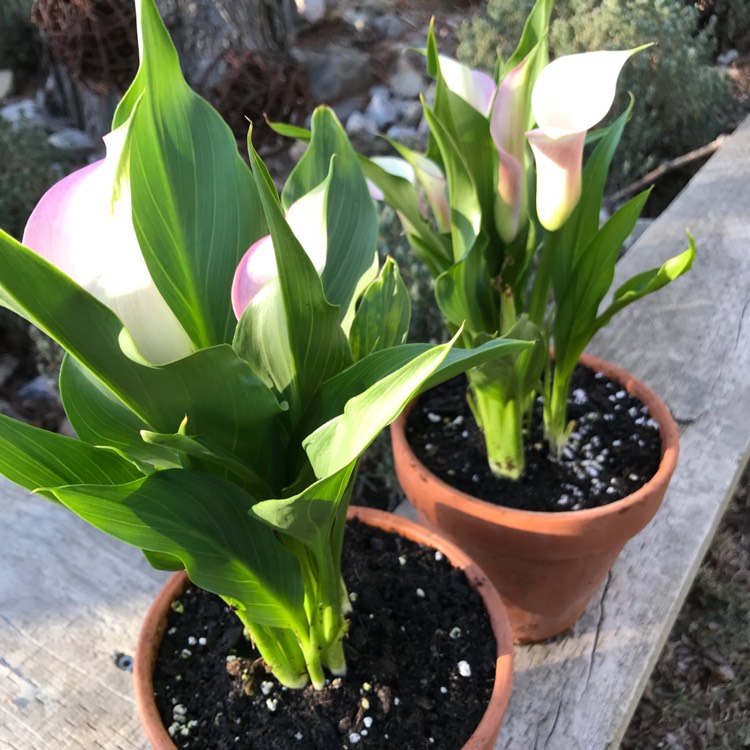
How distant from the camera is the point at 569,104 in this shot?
1.79 feet

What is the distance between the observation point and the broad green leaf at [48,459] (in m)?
0.36

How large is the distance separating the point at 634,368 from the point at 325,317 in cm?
83

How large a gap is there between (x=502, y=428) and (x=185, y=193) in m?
0.44

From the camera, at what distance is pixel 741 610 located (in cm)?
108

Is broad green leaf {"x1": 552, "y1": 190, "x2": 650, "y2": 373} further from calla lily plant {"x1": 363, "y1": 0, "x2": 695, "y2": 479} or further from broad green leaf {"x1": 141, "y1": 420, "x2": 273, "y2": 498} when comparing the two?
broad green leaf {"x1": 141, "y1": 420, "x2": 273, "y2": 498}

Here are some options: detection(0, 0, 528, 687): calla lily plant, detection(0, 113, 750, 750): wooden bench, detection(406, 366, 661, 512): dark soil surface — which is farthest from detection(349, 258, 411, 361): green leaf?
detection(0, 113, 750, 750): wooden bench

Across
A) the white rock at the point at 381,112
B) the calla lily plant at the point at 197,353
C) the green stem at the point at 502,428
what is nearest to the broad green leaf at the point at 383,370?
the calla lily plant at the point at 197,353

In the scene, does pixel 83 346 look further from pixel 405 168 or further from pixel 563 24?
pixel 563 24

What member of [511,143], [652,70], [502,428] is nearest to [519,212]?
[511,143]

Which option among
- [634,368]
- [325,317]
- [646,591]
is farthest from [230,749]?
[634,368]

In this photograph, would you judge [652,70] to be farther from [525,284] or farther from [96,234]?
[96,234]

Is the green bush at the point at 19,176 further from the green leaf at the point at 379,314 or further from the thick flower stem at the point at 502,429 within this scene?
the green leaf at the point at 379,314

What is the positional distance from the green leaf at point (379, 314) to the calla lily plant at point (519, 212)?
0.13 metres

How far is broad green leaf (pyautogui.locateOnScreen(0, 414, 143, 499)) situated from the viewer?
356 mm
